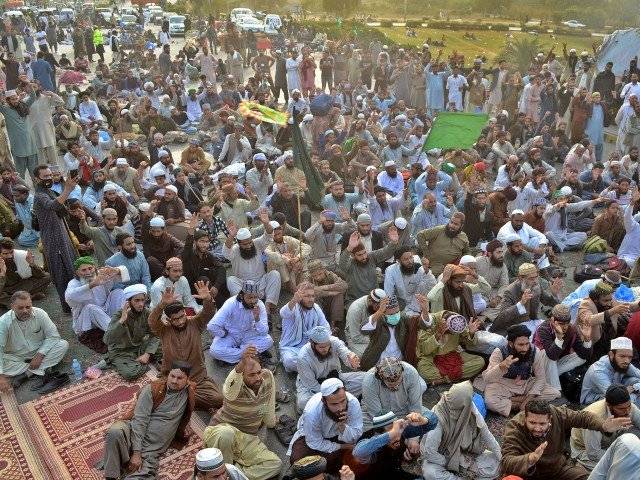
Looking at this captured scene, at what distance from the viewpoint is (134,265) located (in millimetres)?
6641

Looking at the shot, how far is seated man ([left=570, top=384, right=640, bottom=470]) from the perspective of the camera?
4195 millimetres

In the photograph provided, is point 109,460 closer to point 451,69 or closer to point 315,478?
point 315,478

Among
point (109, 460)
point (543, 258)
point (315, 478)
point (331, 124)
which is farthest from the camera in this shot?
point (331, 124)

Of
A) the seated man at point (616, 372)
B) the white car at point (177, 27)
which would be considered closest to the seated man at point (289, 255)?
the seated man at point (616, 372)

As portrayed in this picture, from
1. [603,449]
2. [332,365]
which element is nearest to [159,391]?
[332,365]

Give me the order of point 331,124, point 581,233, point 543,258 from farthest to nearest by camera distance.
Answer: point 331,124 → point 581,233 → point 543,258

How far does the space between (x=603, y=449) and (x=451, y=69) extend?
12.2m

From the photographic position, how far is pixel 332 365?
5250 millimetres

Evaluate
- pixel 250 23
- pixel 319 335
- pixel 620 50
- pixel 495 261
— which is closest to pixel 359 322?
pixel 319 335

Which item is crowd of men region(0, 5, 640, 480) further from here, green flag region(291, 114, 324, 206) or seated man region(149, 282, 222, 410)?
green flag region(291, 114, 324, 206)

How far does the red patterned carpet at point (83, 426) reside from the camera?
472 centimetres

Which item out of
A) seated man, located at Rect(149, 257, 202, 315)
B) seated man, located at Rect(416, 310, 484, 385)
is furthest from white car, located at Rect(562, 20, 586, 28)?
seated man, located at Rect(149, 257, 202, 315)

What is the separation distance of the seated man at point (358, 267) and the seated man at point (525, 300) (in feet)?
4.63

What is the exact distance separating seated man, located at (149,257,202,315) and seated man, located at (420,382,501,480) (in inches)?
118
